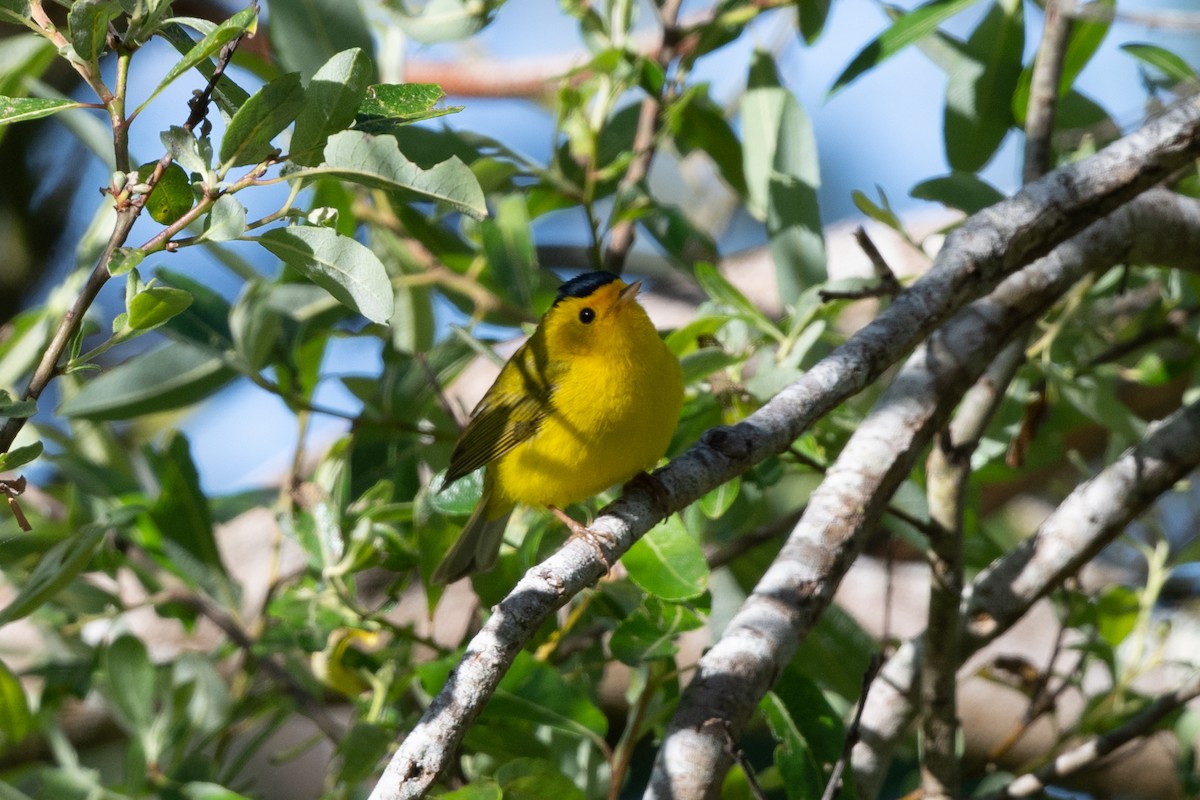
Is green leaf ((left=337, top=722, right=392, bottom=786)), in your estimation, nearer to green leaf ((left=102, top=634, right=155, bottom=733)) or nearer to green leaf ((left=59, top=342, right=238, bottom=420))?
green leaf ((left=102, top=634, right=155, bottom=733))

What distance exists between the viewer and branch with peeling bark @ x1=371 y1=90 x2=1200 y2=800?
146 cm

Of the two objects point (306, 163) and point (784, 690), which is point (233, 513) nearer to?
point (784, 690)

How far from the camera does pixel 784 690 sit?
2389 millimetres

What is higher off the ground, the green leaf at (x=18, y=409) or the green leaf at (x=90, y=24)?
the green leaf at (x=90, y=24)

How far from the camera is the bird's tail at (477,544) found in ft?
9.06

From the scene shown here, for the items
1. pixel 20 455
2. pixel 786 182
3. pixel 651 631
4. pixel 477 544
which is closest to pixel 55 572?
pixel 477 544

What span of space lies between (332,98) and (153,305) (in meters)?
0.35

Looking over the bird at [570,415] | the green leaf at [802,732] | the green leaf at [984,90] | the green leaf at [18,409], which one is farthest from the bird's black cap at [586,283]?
the green leaf at [18,409]

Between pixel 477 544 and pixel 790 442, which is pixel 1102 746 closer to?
pixel 790 442

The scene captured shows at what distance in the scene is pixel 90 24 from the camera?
1.37 m

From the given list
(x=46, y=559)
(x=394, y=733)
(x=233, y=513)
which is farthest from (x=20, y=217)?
(x=394, y=733)

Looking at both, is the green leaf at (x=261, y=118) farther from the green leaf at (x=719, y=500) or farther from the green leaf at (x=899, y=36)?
the green leaf at (x=899, y=36)

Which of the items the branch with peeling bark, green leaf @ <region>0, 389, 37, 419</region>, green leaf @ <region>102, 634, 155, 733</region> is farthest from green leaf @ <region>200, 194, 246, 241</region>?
green leaf @ <region>102, 634, 155, 733</region>

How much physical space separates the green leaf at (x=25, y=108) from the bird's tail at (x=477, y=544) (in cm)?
145
